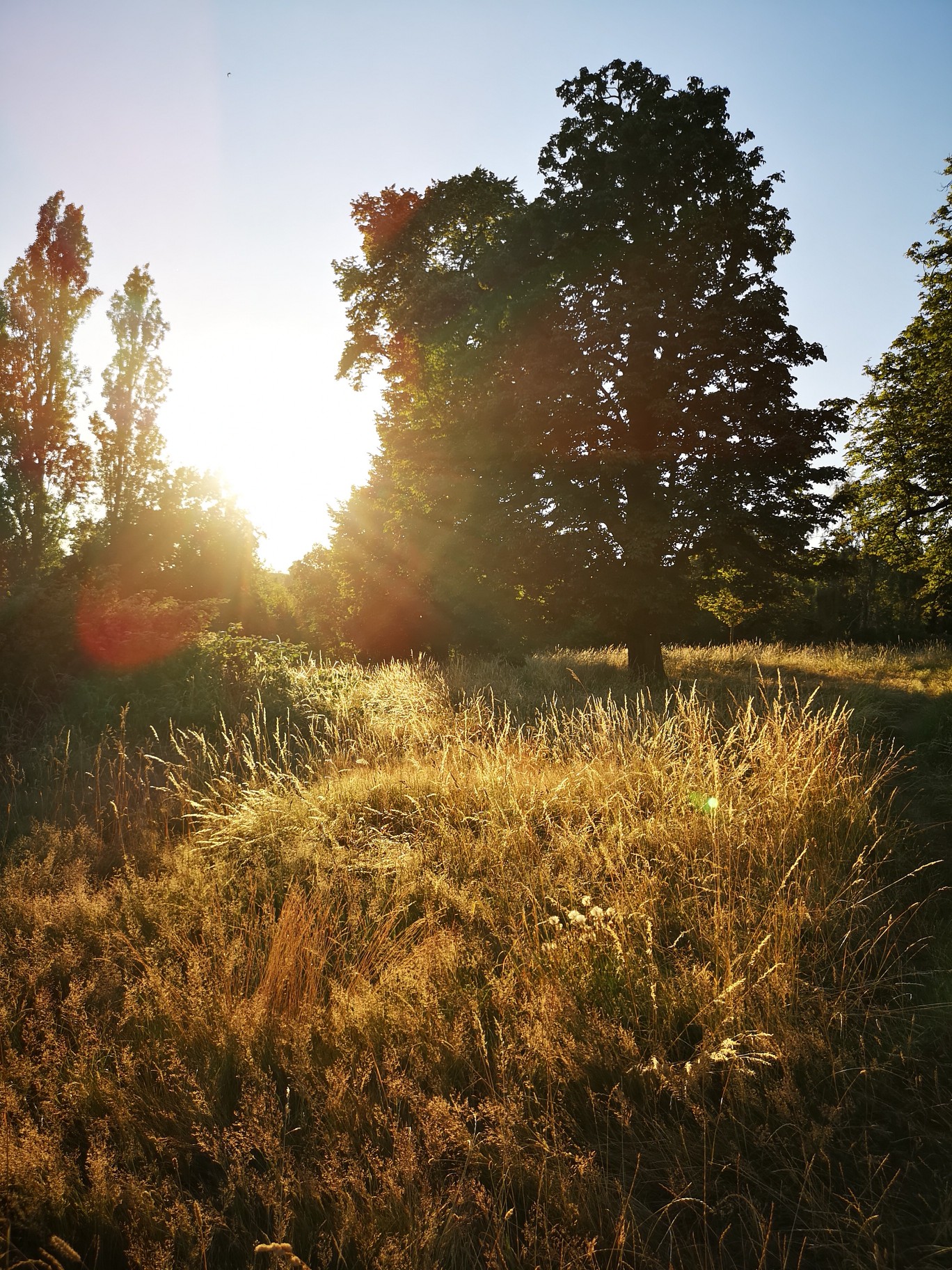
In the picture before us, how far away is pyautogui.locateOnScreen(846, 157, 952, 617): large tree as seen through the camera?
15383mm

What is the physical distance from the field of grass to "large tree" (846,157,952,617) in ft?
43.0

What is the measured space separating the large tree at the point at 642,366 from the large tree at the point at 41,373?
47.9 ft

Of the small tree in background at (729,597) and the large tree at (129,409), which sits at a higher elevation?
the large tree at (129,409)

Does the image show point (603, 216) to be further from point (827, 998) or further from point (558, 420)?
point (827, 998)

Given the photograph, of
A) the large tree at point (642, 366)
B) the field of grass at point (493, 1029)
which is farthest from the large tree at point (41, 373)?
the field of grass at point (493, 1029)

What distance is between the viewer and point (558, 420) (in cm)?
1297

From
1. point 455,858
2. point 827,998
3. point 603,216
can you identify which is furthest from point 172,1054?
point 603,216

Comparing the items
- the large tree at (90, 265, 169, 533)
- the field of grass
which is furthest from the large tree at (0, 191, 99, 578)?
the field of grass

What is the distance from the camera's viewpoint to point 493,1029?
9.37 ft

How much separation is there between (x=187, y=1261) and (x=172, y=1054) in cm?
76

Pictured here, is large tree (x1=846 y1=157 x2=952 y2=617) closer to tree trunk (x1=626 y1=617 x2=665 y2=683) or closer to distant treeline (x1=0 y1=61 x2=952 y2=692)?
distant treeline (x1=0 y1=61 x2=952 y2=692)

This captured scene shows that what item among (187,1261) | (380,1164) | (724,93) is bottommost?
(187,1261)

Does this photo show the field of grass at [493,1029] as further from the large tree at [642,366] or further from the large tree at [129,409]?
the large tree at [129,409]

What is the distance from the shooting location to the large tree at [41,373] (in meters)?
20.4
